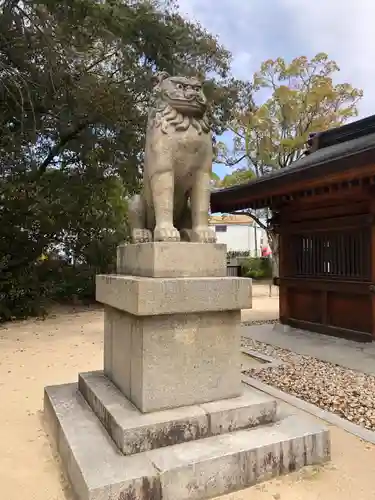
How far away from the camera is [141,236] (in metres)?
2.91

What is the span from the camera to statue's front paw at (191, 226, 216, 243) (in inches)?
108

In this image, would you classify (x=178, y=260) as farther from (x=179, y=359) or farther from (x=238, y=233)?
→ (x=238, y=233)

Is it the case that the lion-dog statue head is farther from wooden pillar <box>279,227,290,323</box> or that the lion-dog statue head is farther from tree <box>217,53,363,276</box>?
tree <box>217,53,363,276</box>

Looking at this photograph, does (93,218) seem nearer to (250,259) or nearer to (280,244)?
(280,244)

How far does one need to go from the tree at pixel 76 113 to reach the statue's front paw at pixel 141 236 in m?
4.55

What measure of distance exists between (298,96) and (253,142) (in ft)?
8.96

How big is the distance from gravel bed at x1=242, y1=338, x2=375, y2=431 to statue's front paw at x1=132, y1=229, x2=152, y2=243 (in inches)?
88.1

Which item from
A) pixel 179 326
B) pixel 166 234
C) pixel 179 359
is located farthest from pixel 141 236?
pixel 179 359

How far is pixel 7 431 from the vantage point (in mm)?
3023

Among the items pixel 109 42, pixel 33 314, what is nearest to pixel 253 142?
pixel 109 42

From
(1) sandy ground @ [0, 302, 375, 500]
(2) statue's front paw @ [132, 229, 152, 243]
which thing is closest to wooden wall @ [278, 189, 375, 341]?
(1) sandy ground @ [0, 302, 375, 500]

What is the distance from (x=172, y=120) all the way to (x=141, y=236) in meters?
0.86

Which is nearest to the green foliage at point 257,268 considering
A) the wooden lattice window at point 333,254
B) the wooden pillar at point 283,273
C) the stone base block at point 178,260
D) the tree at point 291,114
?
the tree at point 291,114

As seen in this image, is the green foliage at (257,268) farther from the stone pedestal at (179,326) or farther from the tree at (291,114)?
the stone pedestal at (179,326)
